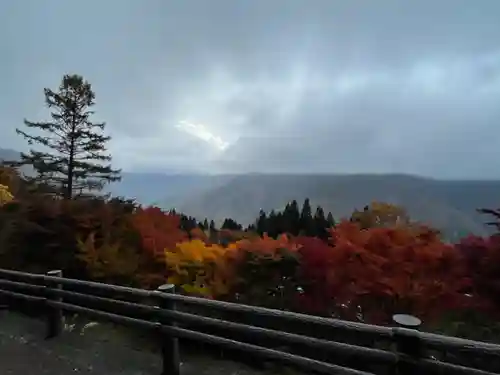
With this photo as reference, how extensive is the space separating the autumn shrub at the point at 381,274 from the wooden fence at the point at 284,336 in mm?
352

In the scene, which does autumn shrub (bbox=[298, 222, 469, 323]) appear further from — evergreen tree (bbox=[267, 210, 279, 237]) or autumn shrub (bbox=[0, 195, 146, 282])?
evergreen tree (bbox=[267, 210, 279, 237])

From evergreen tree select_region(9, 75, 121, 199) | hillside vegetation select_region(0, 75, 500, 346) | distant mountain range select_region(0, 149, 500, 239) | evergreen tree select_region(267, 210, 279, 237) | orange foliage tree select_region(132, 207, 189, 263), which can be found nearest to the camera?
hillside vegetation select_region(0, 75, 500, 346)

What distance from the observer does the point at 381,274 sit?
4941 mm

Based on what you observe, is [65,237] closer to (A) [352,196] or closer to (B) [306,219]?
(B) [306,219]

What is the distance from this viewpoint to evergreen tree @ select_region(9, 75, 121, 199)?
23781 mm

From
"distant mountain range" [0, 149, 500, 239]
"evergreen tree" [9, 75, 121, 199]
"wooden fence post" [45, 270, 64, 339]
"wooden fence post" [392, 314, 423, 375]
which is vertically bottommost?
"wooden fence post" [45, 270, 64, 339]

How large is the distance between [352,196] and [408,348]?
8.40m

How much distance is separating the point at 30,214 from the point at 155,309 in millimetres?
3924

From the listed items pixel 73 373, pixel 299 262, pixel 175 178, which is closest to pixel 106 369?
pixel 73 373

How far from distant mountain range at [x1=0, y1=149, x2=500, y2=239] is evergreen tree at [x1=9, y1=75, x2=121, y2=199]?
8704 mm

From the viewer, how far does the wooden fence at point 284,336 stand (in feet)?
10.6

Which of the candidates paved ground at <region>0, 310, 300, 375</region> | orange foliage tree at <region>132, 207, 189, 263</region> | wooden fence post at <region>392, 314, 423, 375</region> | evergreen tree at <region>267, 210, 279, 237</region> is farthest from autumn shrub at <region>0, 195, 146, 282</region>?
wooden fence post at <region>392, 314, 423, 375</region>

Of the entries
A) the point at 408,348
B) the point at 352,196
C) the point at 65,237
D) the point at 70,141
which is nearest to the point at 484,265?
the point at 408,348

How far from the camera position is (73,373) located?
4.62 metres
